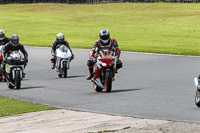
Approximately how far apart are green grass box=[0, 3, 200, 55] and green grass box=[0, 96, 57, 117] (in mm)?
16347

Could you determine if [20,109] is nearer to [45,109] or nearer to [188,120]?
[45,109]

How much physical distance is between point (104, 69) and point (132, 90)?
1.09 meters

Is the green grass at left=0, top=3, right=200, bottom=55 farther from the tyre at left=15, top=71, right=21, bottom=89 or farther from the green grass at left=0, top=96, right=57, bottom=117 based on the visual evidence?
the green grass at left=0, top=96, right=57, bottom=117

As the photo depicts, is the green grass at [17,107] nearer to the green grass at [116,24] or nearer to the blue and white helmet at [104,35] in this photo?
the blue and white helmet at [104,35]

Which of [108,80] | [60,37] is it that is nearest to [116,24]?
[60,37]

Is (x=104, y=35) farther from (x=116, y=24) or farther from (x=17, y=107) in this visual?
(x=116, y=24)

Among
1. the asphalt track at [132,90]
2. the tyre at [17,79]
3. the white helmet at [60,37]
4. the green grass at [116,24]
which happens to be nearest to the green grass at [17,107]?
the asphalt track at [132,90]

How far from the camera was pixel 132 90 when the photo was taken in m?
16.0

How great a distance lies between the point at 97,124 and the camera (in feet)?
33.6

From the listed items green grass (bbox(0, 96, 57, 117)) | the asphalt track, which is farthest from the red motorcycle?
green grass (bbox(0, 96, 57, 117))

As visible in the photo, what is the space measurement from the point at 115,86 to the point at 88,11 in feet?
192

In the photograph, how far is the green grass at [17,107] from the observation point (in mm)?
12330

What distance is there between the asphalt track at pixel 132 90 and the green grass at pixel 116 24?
6669 mm

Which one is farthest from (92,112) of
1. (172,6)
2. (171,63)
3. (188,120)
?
(172,6)
